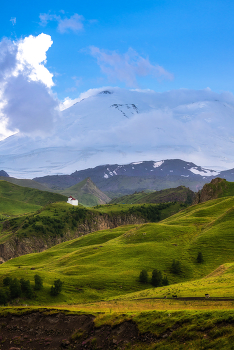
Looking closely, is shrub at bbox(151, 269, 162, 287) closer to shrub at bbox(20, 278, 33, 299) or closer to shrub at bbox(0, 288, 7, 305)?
shrub at bbox(20, 278, 33, 299)

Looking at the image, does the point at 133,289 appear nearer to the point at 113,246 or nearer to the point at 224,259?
the point at 224,259

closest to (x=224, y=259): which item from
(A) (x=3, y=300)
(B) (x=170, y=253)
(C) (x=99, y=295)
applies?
(B) (x=170, y=253)

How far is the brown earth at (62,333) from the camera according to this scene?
2630cm

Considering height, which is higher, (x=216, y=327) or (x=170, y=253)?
(x=216, y=327)

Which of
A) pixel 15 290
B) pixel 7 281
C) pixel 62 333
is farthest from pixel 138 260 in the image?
pixel 62 333

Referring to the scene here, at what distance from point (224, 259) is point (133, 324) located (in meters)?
69.9

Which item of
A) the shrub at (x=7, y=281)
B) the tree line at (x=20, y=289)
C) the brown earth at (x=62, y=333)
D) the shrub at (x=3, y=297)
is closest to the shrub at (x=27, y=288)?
the tree line at (x=20, y=289)

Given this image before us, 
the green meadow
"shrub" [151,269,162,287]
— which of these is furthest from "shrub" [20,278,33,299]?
"shrub" [151,269,162,287]

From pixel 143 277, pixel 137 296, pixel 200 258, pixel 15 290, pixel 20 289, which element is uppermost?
pixel 15 290

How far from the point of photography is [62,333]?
1187 inches

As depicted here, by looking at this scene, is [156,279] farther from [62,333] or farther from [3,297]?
[62,333]

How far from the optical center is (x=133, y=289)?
3039 inches

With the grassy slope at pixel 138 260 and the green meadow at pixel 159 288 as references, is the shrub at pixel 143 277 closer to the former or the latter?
the green meadow at pixel 159 288

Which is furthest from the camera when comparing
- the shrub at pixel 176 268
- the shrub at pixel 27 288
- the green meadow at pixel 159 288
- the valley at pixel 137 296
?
the shrub at pixel 176 268
